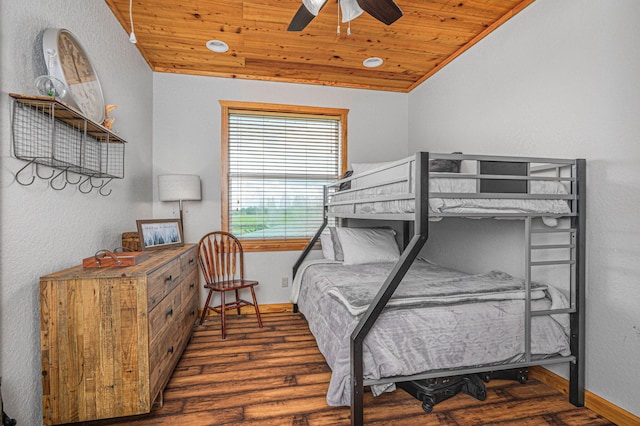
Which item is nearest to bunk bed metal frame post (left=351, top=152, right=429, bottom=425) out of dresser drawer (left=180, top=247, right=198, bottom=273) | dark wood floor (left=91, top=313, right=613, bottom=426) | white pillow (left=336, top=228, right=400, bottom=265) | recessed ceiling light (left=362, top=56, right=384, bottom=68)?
dark wood floor (left=91, top=313, right=613, bottom=426)

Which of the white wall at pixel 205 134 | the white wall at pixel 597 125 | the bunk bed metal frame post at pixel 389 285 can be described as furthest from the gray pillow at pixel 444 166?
the white wall at pixel 205 134

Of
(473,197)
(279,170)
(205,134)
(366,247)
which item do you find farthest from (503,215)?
(205,134)

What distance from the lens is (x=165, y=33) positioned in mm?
2611

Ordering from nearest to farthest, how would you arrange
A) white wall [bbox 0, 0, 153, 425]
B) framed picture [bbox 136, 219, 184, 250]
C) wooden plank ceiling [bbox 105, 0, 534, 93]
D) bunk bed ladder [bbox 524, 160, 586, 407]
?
white wall [bbox 0, 0, 153, 425]
bunk bed ladder [bbox 524, 160, 586, 407]
wooden plank ceiling [bbox 105, 0, 534, 93]
framed picture [bbox 136, 219, 184, 250]

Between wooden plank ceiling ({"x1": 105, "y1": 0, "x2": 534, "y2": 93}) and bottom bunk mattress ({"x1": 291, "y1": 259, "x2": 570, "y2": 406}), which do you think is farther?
wooden plank ceiling ({"x1": 105, "y1": 0, "x2": 534, "y2": 93})

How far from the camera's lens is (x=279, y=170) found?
11.7 feet

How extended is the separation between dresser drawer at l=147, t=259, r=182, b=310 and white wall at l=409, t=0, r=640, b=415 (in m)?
2.32

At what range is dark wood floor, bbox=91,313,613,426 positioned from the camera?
168 centimetres

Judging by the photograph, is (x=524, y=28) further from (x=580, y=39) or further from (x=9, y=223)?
(x=9, y=223)

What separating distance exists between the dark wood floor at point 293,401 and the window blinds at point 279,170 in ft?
4.65

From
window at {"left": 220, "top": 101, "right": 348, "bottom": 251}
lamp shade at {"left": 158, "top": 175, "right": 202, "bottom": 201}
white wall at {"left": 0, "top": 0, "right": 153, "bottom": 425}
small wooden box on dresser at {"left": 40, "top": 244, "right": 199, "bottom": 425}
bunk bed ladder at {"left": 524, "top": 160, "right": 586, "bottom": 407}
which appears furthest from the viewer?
window at {"left": 220, "top": 101, "right": 348, "bottom": 251}

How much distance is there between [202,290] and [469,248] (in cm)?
253

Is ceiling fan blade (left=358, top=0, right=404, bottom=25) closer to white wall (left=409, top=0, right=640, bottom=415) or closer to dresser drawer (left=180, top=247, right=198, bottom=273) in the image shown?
white wall (left=409, top=0, right=640, bottom=415)

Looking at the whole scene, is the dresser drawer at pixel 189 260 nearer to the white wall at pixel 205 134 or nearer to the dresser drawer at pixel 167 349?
the dresser drawer at pixel 167 349
